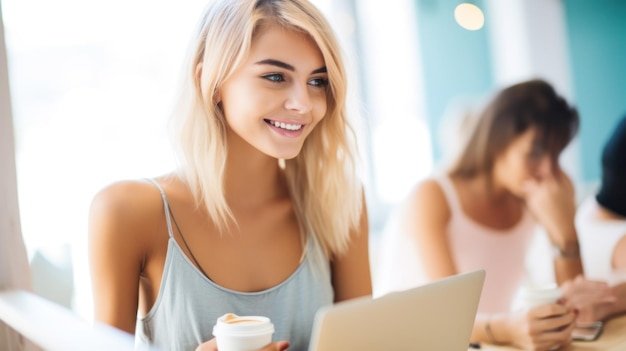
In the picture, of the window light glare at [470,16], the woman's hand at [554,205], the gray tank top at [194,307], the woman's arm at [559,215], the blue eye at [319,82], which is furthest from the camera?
the window light glare at [470,16]

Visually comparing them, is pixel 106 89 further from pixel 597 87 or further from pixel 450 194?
pixel 597 87

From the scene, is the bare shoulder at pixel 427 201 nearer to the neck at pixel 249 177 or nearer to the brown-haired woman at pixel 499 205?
the brown-haired woman at pixel 499 205

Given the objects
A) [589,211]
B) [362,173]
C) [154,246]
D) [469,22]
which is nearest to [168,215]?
[154,246]

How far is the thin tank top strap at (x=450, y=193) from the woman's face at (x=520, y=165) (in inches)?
10.4

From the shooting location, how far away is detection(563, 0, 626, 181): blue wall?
2.73m

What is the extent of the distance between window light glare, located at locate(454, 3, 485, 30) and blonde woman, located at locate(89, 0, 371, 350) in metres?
1.59

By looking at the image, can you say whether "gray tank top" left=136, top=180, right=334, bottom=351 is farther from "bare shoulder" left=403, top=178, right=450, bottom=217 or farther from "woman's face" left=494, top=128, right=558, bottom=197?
"woman's face" left=494, top=128, right=558, bottom=197

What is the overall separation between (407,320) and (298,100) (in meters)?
0.60

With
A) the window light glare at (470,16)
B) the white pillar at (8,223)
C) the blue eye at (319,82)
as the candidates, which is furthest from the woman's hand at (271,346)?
the window light glare at (470,16)

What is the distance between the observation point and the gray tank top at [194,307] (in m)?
1.45

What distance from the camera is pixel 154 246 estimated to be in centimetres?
146

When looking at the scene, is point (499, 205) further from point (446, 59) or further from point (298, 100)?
point (298, 100)

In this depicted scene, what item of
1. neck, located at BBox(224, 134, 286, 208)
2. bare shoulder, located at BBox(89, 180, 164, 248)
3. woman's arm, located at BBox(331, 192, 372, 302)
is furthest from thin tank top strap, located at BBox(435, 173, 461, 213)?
bare shoulder, located at BBox(89, 180, 164, 248)

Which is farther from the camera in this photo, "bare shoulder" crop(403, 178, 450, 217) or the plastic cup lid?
"bare shoulder" crop(403, 178, 450, 217)
